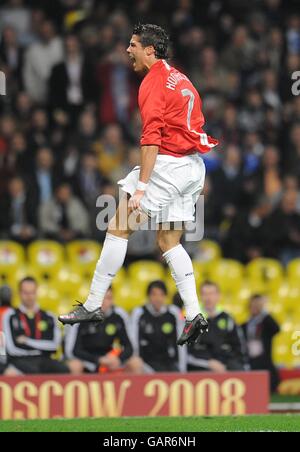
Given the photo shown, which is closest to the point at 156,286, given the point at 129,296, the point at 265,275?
the point at 129,296

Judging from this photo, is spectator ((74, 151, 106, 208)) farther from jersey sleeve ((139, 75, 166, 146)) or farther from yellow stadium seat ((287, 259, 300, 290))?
jersey sleeve ((139, 75, 166, 146))

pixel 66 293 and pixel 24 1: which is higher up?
pixel 24 1

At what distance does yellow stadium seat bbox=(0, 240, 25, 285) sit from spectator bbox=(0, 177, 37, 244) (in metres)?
0.29

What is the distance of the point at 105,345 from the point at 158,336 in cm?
56

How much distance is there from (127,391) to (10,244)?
3884mm

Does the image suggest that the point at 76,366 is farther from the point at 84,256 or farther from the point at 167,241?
the point at 167,241

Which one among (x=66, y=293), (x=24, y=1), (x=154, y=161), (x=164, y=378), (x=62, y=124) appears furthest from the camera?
(x=24, y=1)

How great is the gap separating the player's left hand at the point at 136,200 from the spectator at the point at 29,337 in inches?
156

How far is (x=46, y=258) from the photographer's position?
14.8 meters

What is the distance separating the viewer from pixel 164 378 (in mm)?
11531

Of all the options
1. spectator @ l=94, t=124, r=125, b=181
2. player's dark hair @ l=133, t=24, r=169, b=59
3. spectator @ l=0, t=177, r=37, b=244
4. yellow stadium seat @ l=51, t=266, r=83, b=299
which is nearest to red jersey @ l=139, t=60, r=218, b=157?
player's dark hair @ l=133, t=24, r=169, b=59

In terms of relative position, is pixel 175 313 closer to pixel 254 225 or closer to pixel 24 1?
pixel 254 225

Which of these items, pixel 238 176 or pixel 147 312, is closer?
pixel 147 312

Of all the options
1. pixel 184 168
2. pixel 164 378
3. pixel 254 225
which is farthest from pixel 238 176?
pixel 184 168
